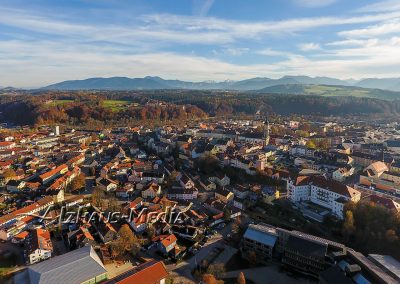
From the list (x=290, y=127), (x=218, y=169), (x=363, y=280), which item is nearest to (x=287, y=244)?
(x=363, y=280)

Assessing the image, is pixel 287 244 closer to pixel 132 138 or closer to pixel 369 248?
pixel 369 248

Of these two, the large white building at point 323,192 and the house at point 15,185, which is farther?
the house at point 15,185

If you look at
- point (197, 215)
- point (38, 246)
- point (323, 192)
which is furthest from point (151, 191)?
point (323, 192)

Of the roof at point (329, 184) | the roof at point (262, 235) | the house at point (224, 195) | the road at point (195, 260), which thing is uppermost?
the roof at point (329, 184)

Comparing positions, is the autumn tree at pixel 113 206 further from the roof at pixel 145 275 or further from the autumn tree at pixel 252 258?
the autumn tree at pixel 252 258

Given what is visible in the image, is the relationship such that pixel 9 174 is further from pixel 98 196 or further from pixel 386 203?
pixel 386 203

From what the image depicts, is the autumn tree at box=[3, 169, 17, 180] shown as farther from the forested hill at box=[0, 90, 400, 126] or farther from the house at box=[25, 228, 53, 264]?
the forested hill at box=[0, 90, 400, 126]

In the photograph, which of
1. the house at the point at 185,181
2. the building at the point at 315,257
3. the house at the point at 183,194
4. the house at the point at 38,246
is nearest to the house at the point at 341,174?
the house at the point at 185,181

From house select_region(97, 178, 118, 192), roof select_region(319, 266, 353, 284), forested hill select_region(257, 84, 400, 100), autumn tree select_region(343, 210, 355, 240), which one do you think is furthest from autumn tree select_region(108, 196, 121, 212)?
forested hill select_region(257, 84, 400, 100)
